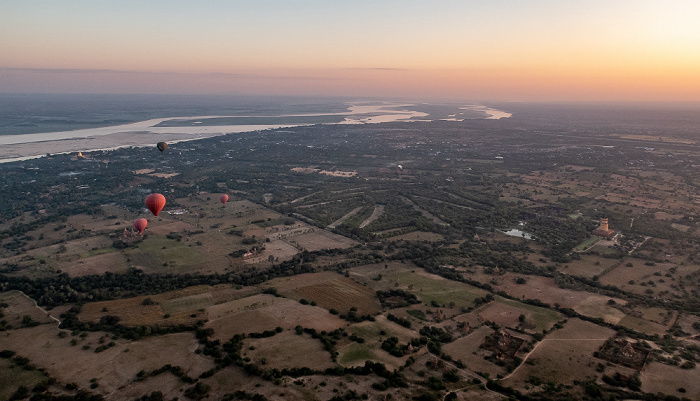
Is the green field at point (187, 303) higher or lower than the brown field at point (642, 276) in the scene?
lower

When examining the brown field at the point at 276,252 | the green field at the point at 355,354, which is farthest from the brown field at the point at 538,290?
the brown field at the point at 276,252

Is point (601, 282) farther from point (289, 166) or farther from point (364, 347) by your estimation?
point (289, 166)

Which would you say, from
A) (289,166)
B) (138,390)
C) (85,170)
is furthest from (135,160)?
(138,390)

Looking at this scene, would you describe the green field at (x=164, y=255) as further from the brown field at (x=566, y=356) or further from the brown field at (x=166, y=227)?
the brown field at (x=566, y=356)

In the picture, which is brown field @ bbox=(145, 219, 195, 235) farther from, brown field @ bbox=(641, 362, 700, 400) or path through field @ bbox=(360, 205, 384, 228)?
brown field @ bbox=(641, 362, 700, 400)

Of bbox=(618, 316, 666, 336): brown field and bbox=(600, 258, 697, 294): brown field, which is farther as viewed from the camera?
bbox=(600, 258, 697, 294): brown field

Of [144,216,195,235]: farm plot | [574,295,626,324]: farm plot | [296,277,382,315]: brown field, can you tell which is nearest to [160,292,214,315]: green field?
[296,277,382,315]: brown field

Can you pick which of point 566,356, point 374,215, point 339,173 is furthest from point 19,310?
point 339,173
